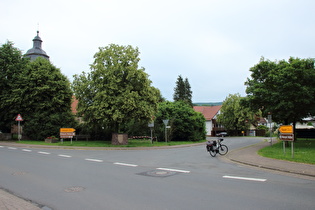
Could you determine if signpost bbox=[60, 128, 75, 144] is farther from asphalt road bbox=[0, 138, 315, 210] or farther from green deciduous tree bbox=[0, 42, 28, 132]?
asphalt road bbox=[0, 138, 315, 210]

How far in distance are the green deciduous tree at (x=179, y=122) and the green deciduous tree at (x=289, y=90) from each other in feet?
39.1

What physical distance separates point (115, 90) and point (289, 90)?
1479 centimetres

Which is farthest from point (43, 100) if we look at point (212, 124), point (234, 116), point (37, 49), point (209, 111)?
point (209, 111)

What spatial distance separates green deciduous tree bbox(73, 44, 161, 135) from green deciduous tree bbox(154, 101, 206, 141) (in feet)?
21.4

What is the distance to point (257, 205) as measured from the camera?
516cm

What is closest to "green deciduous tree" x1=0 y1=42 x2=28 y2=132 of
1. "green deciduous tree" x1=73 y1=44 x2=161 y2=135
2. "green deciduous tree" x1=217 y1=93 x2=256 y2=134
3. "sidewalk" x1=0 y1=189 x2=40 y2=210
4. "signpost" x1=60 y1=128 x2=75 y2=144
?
"signpost" x1=60 y1=128 x2=75 y2=144

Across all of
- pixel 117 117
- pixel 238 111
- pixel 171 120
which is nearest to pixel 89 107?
pixel 117 117

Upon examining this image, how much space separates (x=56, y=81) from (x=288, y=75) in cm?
2500

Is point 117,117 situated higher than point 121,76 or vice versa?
point 121,76

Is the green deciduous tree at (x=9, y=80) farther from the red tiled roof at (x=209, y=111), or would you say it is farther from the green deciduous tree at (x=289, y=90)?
the red tiled roof at (x=209, y=111)

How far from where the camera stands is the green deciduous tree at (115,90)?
2244 centimetres

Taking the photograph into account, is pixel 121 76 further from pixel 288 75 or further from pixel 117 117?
pixel 288 75

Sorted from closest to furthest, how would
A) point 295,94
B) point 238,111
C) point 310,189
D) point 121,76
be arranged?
point 310,189 < point 295,94 < point 121,76 < point 238,111

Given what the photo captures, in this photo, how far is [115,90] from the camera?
23.3 meters
